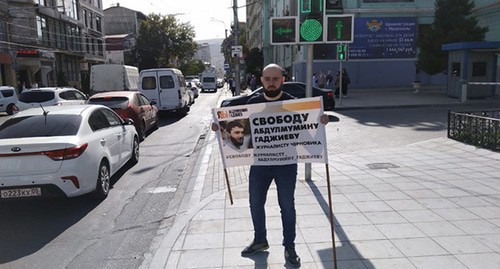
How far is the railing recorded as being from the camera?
8.79m

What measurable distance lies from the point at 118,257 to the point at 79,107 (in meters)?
3.67

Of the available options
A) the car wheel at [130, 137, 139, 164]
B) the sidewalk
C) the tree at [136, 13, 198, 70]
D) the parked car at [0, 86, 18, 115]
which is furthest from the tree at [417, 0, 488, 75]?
the tree at [136, 13, 198, 70]

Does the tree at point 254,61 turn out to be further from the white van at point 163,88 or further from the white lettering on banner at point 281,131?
the white lettering on banner at point 281,131

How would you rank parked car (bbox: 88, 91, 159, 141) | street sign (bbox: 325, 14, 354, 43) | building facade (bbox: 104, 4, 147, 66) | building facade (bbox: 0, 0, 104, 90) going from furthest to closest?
building facade (bbox: 104, 4, 147, 66) < building facade (bbox: 0, 0, 104, 90) < parked car (bbox: 88, 91, 159, 141) < street sign (bbox: 325, 14, 354, 43)

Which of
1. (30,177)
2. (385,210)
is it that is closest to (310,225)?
(385,210)

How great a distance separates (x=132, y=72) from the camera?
25984 mm

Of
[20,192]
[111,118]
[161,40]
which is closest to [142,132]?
[111,118]

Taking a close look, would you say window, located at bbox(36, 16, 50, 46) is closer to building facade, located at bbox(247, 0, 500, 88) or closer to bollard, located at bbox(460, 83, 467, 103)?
building facade, located at bbox(247, 0, 500, 88)

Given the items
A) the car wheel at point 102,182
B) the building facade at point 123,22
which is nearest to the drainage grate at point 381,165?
the car wheel at point 102,182

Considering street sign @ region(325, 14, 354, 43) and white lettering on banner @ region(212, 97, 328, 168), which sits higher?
street sign @ region(325, 14, 354, 43)

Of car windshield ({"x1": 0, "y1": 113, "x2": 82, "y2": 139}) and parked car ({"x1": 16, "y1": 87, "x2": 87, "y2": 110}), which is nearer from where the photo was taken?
car windshield ({"x1": 0, "y1": 113, "x2": 82, "y2": 139})

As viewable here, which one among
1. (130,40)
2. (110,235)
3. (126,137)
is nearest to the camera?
(110,235)

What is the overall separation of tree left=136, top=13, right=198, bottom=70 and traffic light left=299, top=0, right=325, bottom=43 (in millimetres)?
63567

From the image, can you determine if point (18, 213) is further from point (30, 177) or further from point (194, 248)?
point (194, 248)
